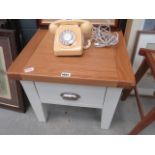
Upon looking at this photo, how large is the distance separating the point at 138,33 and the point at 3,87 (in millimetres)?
788

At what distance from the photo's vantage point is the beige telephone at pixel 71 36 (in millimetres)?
689

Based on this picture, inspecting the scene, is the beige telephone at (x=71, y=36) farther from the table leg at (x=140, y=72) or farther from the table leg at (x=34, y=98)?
the table leg at (x=140, y=72)

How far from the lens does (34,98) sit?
81cm

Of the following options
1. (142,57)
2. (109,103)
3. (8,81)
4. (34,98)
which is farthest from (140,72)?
(8,81)

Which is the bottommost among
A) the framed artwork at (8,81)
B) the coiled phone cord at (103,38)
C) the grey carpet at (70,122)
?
the grey carpet at (70,122)

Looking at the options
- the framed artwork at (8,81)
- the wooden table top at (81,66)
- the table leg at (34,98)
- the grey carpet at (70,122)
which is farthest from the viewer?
the grey carpet at (70,122)

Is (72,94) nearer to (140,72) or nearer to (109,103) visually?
(109,103)

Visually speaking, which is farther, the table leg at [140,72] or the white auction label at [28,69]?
the table leg at [140,72]

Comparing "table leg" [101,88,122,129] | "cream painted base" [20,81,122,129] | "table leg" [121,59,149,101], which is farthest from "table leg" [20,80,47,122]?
"table leg" [121,59,149,101]

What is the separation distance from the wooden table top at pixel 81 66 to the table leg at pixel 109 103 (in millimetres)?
72

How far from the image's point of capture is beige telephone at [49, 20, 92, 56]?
689mm

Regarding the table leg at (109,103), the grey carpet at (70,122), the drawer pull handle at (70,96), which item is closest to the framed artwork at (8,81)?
the grey carpet at (70,122)

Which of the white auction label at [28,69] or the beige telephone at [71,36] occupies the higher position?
the beige telephone at [71,36]

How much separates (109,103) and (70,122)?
344 millimetres
